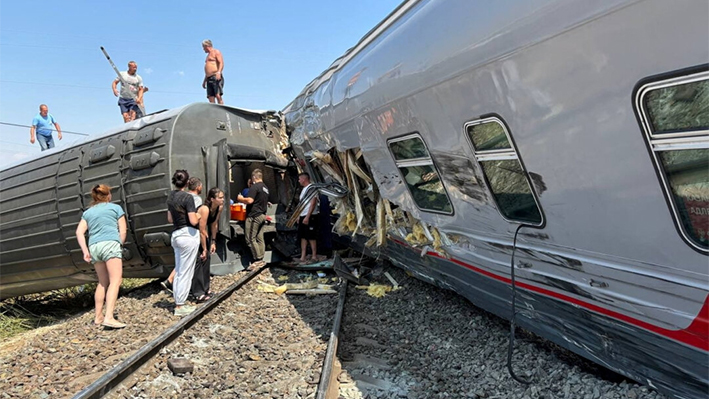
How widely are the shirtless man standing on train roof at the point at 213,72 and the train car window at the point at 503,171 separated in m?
8.27

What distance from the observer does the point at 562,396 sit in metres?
3.27

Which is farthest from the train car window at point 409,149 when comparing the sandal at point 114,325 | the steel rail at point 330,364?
the sandal at point 114,325

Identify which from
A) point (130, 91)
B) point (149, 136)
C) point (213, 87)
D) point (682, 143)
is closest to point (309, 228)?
point (149, 136)

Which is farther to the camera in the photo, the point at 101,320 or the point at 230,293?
the point at 230,293

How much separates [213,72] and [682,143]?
964 centimetres

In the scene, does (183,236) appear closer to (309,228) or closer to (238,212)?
(238,212)

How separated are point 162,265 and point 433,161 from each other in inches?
216

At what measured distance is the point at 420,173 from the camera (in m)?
4.29

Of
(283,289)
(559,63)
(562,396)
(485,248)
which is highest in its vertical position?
(559,63)

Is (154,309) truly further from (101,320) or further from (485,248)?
(485,248)

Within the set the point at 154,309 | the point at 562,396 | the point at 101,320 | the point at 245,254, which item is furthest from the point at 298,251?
the point at 562,396

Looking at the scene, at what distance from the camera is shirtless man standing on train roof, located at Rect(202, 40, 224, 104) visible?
33.0 ft

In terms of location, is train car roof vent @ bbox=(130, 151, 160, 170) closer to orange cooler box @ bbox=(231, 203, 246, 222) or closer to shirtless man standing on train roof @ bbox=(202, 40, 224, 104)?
orange cooler box @ bbox=(231, 203, 246, 222)

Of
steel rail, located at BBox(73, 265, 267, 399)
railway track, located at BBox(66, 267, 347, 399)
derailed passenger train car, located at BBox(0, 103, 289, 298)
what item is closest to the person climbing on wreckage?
derailed passenger train car, located at BBox(0, 103, 289, 298)
